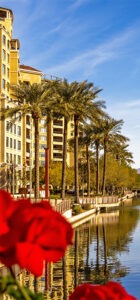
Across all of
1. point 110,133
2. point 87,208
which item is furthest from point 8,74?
point 87,208

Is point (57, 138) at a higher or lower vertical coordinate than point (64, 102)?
higher

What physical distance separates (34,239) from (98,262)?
27052 mm

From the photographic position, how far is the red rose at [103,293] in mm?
2248

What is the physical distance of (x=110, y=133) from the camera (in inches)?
2931

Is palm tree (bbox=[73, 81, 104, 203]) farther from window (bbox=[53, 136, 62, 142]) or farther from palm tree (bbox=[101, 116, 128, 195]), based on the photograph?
window (bbox=[53, 136, 62, 142])

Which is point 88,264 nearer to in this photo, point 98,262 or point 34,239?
point 98,262

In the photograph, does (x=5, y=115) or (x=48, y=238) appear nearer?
(x=48, y=238)

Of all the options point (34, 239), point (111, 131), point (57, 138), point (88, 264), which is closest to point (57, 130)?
point (57, 138)

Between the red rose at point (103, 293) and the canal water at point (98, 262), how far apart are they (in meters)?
17.1

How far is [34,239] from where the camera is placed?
1.97 metres

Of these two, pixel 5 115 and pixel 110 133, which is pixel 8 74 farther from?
pixel 5 115

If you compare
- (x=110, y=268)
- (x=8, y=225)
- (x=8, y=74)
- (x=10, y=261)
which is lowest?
(x=110, y=268)

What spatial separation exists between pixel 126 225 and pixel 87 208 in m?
11.1

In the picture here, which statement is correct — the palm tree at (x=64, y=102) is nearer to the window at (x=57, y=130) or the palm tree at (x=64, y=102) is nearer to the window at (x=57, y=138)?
the window at (x=57, y=138)
